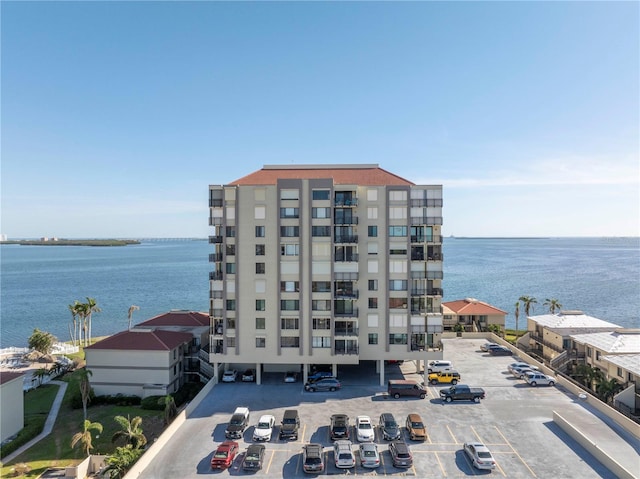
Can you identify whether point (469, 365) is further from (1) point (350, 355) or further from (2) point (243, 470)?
(2) point (243, 470)

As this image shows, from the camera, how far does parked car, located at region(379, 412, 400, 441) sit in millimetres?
36062

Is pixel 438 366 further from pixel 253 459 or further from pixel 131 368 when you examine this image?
pixel 131 368

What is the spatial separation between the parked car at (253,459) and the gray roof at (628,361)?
43.4 m

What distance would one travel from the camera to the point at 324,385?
1909 inches

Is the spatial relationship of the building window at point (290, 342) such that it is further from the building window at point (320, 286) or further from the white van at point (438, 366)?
the white van at point (438, 366)

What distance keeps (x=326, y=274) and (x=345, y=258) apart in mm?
3128

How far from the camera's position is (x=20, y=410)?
146ft

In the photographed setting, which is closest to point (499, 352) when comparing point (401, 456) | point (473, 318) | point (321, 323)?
point (473, 318)

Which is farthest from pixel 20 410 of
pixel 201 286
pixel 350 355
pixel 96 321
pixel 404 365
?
pixel 201 286

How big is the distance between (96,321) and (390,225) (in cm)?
9770

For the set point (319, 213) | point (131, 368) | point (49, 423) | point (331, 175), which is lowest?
point (49, 423)

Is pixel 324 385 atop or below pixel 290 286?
below

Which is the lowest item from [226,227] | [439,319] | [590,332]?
[590,332]

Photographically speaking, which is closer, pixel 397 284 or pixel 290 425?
pixel 290 425
